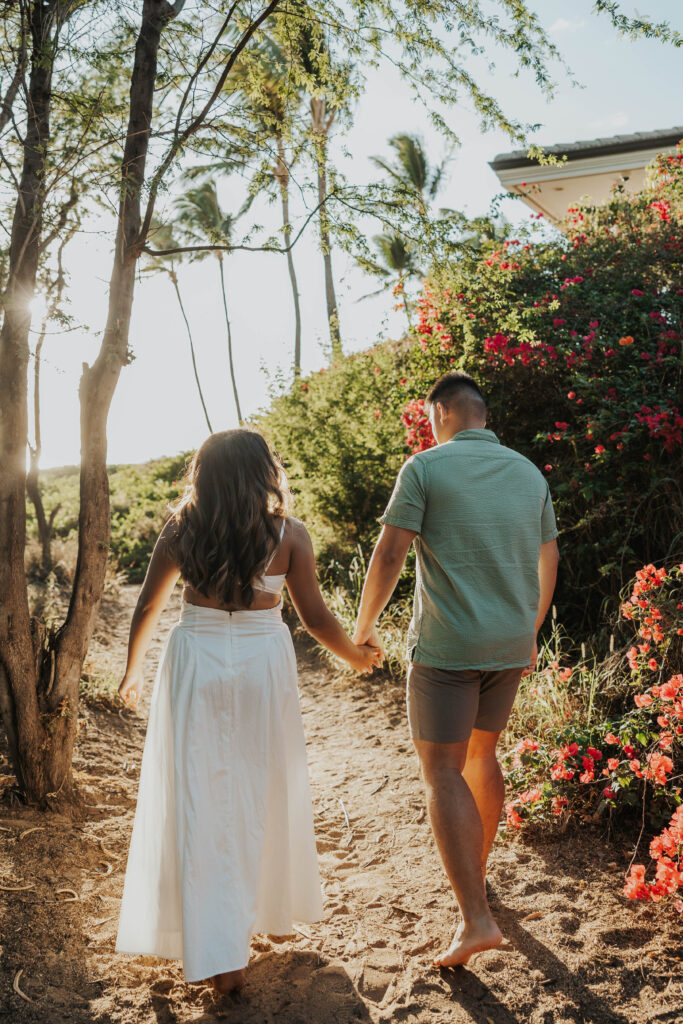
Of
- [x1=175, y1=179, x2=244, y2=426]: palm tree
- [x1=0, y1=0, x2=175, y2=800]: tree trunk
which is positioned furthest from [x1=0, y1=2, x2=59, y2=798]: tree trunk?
[x1=175, y1=179, x2=244, y2=426]: palm tree

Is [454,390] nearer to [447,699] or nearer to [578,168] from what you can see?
[447,699]

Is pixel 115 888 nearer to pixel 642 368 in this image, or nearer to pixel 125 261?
pixel 125 261

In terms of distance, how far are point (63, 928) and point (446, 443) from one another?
7.80 ft

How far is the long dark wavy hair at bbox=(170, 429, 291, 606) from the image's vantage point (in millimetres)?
2514

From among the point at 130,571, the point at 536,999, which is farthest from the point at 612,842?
the point at 130,571

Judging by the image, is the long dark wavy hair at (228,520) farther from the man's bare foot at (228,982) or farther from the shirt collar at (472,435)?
the man's bare foot at (228,982)

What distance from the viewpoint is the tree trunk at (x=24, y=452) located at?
147 inches

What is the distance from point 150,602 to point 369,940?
1602 mm

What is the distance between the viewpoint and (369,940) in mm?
3039

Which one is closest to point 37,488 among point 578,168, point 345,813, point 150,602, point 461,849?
point 345,813

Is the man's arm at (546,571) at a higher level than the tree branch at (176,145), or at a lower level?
lower

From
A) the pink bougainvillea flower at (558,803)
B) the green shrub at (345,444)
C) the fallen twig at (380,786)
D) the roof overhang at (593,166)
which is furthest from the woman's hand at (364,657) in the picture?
the roof overhang at (593,166)

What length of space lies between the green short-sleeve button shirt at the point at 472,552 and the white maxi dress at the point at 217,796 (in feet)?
1.78

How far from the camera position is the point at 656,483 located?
5.12 meters
